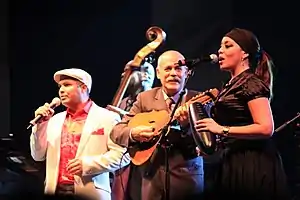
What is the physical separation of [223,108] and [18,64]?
9.45 feet

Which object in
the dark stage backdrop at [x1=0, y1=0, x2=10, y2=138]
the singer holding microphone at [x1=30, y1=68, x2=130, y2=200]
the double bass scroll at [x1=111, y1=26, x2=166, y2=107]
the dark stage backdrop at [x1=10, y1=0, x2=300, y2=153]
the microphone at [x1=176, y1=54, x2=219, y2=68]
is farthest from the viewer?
the dark stage backdrop at [x1=0, y1=0, x2=10, y2=138]

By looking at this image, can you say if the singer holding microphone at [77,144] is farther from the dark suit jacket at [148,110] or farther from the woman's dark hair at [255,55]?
the woman's dark hair at [255,55]

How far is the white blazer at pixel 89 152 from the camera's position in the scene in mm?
2922

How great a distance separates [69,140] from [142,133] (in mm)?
512

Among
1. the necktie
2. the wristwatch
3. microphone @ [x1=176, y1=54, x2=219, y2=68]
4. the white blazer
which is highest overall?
microphone @ [x1=176, y1=54, x2=219, y2=68]

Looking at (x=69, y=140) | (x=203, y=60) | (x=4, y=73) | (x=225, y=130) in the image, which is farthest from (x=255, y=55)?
(x=4, y=73)

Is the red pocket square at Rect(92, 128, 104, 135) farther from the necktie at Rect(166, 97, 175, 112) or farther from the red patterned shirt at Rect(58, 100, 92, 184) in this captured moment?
the necktie at Rect(166, 97, 175, 112)

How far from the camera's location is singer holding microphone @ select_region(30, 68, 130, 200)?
2912 mm

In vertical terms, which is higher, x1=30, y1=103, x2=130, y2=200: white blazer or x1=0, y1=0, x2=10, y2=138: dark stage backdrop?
x1=0, y1=0, x2=10, y2=138: dark stage backdrop

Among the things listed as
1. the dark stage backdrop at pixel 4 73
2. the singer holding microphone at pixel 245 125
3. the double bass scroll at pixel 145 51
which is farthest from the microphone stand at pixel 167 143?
the dark stage backdrop at pixel 4 73

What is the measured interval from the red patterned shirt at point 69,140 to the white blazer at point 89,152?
2cm

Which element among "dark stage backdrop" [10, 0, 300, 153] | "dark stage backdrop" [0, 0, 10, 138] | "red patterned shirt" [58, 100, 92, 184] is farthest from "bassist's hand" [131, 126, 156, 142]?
"dark stage backdrop" [0, 0, 10, 138]

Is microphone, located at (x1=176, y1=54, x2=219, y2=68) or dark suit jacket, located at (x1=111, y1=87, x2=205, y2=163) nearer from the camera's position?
microphone, located at (x1=176, y1=54, x2=219, y2=68)

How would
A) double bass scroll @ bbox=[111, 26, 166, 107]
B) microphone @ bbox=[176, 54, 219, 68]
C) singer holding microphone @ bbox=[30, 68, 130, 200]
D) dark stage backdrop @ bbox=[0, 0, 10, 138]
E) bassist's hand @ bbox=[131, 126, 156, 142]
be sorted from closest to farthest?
microphone @ bbox=[176, 54, 219, 68], bassist's hand @ bbox=[131, 126, 156, 142], singer holding microphone @ bbox=[30, 68, 130, 200], double bass scroll @ bbox=[111, 26, 166, 107], dark stage backdrop @ bbox=[0, 0, 10, 138]
